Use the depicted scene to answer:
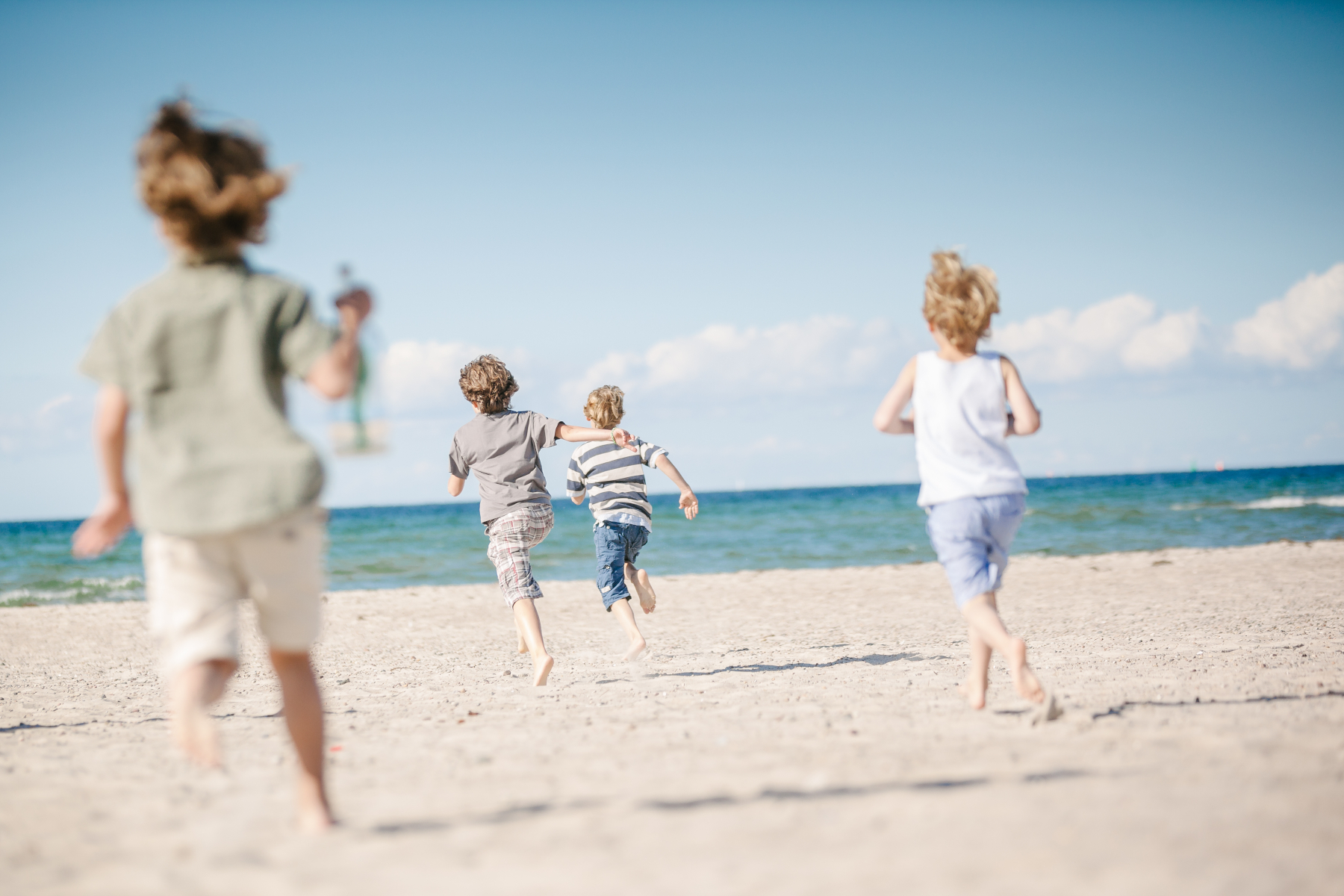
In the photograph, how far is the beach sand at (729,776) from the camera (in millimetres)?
2268

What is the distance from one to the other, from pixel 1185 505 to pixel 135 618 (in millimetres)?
33598

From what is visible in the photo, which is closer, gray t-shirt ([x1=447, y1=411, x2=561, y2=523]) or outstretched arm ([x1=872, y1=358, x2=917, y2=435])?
outstretched arm ([x1=872, y1=358, x2=917, y2=435])

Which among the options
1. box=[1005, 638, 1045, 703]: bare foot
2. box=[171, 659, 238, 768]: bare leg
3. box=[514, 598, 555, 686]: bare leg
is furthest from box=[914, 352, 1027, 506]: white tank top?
box=[514, 598, 555, 686]: bare leg

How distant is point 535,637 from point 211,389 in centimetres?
328

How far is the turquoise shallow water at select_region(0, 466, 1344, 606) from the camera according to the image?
736 inches

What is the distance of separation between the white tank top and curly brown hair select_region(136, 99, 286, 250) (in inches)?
→ 95.6

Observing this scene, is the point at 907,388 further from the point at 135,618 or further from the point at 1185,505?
the point at 1185,505

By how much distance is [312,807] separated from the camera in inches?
103

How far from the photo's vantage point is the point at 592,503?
6.05 meters

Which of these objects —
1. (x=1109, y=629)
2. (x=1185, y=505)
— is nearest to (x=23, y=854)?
(x=1109, y=629)

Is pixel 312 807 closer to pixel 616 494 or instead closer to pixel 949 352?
pixel 949 352

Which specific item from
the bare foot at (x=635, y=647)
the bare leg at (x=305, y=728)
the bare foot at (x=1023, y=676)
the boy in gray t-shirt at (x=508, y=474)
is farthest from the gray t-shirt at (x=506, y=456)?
the bare leg at (x=305, y=728)

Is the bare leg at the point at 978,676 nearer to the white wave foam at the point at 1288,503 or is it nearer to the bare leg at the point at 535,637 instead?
the bare leg at the point at 535,637

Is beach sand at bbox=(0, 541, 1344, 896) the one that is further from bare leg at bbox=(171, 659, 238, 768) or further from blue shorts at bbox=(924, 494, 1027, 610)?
blue shorts at bbox=(924, 494, 1027, 610)
